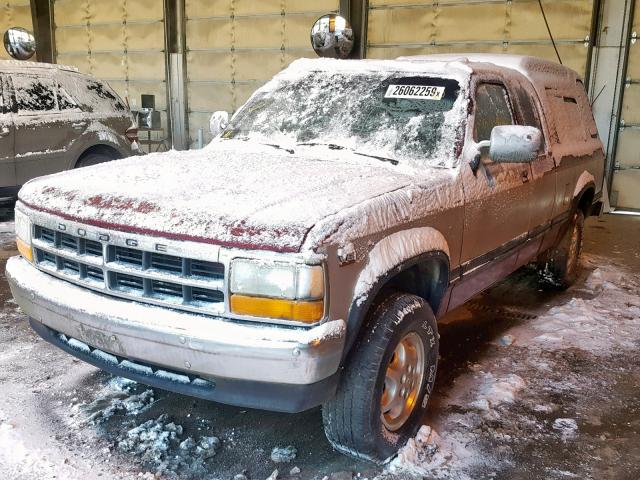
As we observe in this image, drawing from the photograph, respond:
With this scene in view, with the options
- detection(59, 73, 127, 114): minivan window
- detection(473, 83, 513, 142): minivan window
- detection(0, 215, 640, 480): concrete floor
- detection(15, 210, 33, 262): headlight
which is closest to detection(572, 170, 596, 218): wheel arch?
detection(0, 215, 640, 480): concrete floor

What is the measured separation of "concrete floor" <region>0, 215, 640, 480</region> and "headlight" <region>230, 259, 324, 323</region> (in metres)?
0.93

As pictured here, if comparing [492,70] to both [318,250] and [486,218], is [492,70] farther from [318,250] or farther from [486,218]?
[318,250]

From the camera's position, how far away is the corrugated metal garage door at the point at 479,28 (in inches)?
386

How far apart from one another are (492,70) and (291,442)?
8.77 ft

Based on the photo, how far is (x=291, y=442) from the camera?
10.00 ft

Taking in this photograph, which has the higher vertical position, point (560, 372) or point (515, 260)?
point (515, 260)

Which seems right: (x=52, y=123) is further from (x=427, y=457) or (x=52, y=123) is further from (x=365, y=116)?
(x=427, y=457)

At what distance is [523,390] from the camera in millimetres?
3658

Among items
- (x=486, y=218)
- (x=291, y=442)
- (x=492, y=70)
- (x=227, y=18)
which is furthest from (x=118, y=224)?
(x=227, y=18)

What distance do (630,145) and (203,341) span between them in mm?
9415

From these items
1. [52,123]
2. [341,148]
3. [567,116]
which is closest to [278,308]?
[341,148]

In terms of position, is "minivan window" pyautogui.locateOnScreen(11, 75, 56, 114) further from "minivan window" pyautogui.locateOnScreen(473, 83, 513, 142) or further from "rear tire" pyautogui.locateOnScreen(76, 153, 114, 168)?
"minivan window" pyautogui.locateOnScreen(473, 83, 513, 142)

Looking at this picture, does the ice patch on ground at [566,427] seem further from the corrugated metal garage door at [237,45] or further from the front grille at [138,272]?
the corrugated metal garage door at [237,45]

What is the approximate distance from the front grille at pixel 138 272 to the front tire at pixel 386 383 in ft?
2.21
